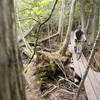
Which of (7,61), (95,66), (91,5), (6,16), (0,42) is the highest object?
(91,5)

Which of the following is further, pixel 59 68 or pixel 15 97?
pixel 59 68

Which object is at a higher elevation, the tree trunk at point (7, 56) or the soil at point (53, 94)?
the tree trunk at point (7, 56)

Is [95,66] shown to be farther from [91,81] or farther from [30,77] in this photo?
[30,77]

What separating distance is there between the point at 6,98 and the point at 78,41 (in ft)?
19.4

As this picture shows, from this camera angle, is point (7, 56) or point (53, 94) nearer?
point (7, 56)

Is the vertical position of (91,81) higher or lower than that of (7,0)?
lower

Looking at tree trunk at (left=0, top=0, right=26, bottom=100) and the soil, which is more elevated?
tree trunk at (left=0, top=0, right=26, bottom=100)

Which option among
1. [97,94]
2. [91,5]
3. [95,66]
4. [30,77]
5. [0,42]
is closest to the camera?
[0,42]

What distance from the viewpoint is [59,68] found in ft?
16.3

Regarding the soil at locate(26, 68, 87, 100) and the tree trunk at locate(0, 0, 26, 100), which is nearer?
the tree trunk at locate(0, 0, 26, 100)

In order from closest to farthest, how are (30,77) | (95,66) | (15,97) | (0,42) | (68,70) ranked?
1. (0,42)
2. (15,97)
3. (30,77)
4. (68,70)
5. (95,66)

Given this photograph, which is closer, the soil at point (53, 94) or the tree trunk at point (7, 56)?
the tree trunk at point (7, 56)

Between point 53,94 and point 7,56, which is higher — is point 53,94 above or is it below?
below

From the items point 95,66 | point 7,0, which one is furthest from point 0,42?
point 95,66
